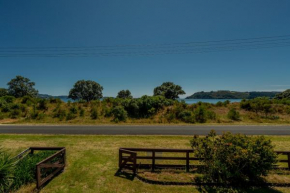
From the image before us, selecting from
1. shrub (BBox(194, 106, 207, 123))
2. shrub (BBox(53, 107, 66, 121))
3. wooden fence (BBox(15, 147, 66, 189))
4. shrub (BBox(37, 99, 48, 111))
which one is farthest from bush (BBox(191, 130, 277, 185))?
shrub (BBox(37, 99, 48, 111))

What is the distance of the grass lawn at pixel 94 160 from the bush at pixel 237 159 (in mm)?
650

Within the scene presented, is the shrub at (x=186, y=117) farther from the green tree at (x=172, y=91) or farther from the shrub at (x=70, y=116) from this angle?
the green tree at (x=172, y=91)

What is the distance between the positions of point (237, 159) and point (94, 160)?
7.03 metres

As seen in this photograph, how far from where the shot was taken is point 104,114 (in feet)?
73.0

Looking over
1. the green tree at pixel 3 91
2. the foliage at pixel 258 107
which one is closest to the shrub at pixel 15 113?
the foliage at pixel 258 107

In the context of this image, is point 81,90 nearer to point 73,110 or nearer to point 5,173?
point 73,110

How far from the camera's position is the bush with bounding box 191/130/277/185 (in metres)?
5.39

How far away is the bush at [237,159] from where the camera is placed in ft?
17.7

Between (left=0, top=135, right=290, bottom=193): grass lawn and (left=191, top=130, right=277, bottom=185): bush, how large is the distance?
65cm

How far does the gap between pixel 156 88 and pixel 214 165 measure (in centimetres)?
4309

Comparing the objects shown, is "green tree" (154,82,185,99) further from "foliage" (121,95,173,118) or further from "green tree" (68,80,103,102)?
"green tree" (68,80,103,102)

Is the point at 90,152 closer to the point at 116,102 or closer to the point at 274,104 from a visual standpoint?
the point at 116,102

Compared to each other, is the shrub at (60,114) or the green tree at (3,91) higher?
the green tree at (3,91)

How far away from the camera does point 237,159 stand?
5.38 meters
